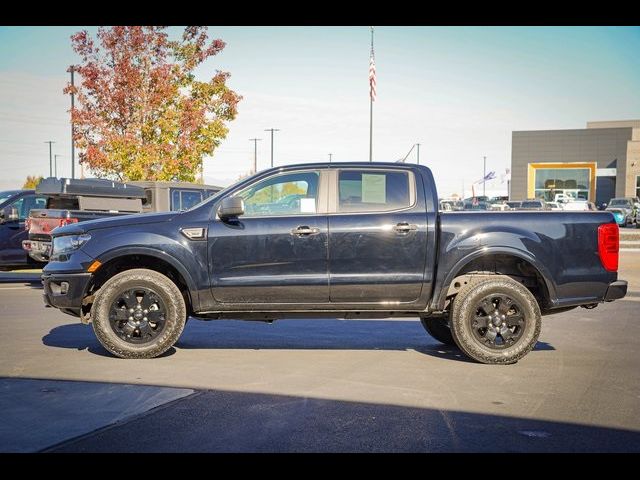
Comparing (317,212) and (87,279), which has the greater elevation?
(317,212)

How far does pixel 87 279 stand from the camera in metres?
7.05

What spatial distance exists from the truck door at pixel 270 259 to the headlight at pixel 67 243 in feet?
4.40

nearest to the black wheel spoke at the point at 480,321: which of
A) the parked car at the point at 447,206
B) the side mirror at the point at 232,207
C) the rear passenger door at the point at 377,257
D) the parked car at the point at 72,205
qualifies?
the rear passenger door at the point at 377,257

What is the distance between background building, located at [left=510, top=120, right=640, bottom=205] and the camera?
68.1 m

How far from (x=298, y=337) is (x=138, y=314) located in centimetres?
208

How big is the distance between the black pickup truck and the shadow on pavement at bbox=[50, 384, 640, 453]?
175cm

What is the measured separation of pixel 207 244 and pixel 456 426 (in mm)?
3280

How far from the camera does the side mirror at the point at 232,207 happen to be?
22.4 feet

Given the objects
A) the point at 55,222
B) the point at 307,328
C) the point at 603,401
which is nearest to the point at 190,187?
the point at 55,222

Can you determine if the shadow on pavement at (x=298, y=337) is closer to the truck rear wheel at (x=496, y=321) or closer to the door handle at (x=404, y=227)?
the truck rear wheel at (x=496, y=321)

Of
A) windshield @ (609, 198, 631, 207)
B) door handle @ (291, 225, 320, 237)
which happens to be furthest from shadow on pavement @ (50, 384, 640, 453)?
windshield @ (609, 198, 631, 207)

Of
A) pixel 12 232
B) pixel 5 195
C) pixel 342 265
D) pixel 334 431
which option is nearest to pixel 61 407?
pixel 334 431
